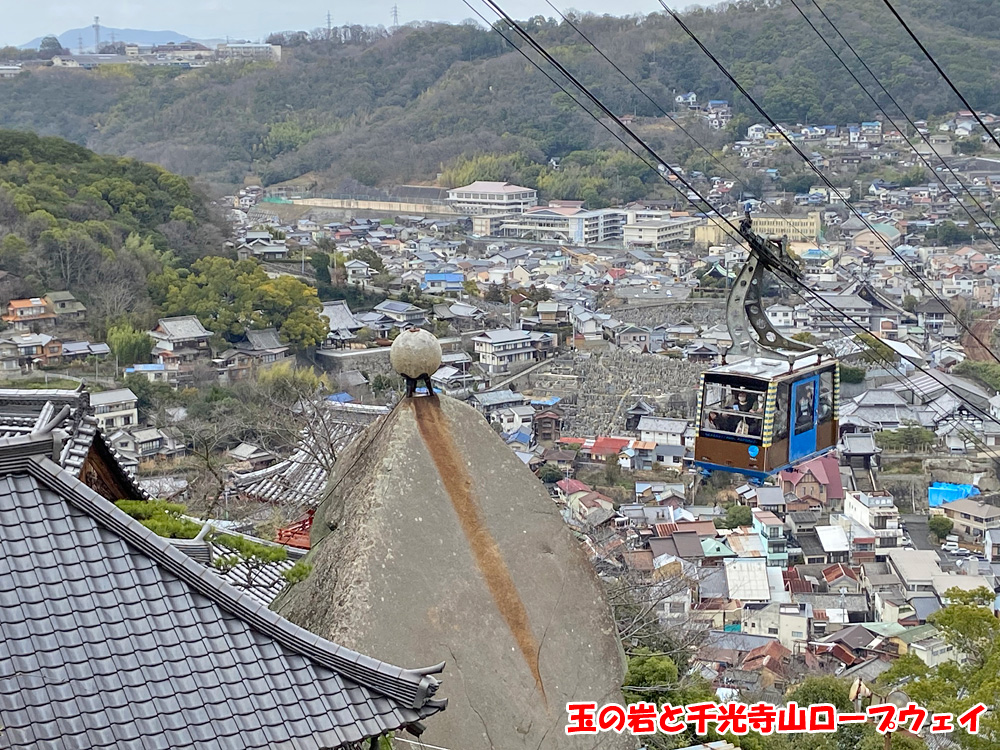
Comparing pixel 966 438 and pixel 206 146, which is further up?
pixel 206 146

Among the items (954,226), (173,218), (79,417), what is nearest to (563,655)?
(79,417)

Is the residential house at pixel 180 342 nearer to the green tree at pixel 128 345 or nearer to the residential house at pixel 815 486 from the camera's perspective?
the green tree at pixel 128 345

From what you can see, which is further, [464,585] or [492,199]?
[492,199]

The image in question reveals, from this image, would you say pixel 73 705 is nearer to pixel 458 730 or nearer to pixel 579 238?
pixel 458 730

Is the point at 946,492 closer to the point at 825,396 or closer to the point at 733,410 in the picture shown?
the point at 825,396

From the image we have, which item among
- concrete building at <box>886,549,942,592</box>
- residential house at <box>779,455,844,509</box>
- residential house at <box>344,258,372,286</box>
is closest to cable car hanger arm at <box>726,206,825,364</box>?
concrete building at <box>886,549,942,592</box>

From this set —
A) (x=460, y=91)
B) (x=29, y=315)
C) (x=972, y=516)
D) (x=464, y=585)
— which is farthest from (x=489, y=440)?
(x=460, y=91)
